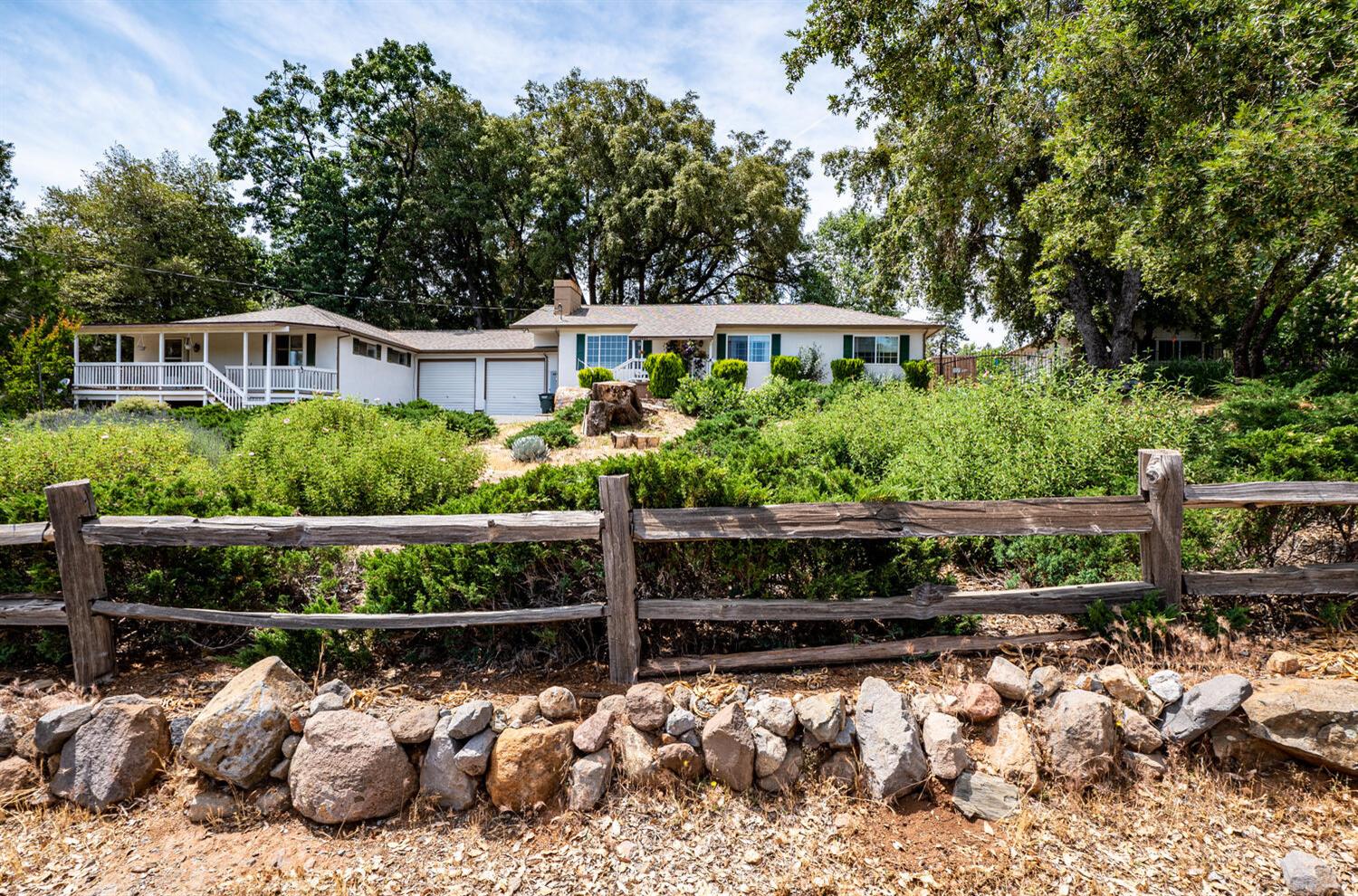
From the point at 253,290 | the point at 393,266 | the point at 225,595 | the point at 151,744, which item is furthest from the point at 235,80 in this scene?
the point at 253,290

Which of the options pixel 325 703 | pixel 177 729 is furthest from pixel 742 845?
pixel 177 729

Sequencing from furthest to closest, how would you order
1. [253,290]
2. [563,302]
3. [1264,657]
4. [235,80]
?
[253,290] < [563,302] < [235,80] < [1264,657]

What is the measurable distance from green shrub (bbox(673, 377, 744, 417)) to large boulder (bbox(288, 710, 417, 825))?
478 inches

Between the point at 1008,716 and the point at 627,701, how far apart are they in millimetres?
1888

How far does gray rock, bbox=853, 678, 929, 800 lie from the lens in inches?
106

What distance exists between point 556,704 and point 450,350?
79.2ft

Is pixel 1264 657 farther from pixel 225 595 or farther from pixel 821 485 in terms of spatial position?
pixel 225 595

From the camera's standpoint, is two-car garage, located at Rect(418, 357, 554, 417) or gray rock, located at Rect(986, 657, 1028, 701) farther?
two-car garage, located at Rect(418, 357, 554, 417)

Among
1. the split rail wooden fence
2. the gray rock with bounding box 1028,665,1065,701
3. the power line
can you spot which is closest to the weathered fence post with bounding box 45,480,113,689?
the split rail wooden fence

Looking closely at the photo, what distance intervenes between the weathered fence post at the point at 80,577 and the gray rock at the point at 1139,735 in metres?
5.59

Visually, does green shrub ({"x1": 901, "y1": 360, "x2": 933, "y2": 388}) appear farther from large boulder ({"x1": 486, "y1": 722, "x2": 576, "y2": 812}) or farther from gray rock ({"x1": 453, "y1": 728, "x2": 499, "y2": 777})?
→ gray rock ({"x1": 453, "y1": 728, "x2": 499, "y2": 777})

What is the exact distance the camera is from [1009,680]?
2975mm

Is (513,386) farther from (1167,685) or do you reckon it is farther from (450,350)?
(1167,685)

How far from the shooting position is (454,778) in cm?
276
